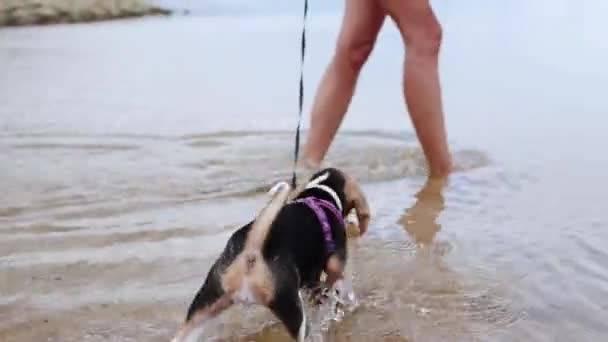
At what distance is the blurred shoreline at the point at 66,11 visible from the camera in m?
11.3

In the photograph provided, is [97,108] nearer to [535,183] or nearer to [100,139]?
[100,139]

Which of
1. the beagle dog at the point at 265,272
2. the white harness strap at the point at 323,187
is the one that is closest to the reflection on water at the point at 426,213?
the white harness strap at the point at 323,187

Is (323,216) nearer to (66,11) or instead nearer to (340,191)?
(340,191)

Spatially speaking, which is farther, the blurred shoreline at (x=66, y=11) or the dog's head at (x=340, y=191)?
the blurred shoreline at (x=66, y=11)

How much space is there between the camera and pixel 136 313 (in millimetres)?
3102

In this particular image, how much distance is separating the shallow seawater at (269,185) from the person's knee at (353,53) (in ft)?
1.88

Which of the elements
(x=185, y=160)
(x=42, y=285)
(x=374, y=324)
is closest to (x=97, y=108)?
(x=185, y=160)

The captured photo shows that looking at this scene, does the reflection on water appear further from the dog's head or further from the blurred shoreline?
the blurred shoreline

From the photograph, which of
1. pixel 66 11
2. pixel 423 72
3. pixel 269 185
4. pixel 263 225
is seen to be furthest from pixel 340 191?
pixel 66 11

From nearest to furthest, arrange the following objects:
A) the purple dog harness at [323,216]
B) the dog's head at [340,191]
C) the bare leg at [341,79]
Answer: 1. the purple dog harness at [323,216]
2. the dog's head at [340,191]
3. the bare leg at [341,79]

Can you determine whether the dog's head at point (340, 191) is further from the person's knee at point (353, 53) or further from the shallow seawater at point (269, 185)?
the person's knee at point (353, 53)

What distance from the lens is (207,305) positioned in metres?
2.63

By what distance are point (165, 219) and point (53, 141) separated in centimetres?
161

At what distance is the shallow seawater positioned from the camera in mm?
→ 3178
